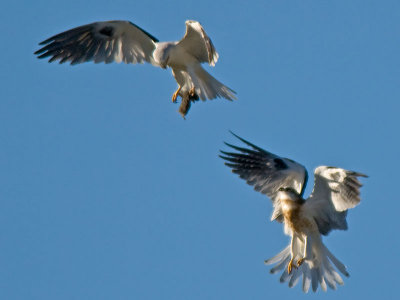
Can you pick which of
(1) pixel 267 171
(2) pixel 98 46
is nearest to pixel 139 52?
(2) pixel 98 46

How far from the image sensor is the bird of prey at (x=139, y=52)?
1124 centimetres

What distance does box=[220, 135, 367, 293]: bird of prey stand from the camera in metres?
9.43

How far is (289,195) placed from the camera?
32.3 feet

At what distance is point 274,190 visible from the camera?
10.3 m

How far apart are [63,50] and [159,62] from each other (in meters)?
1.52

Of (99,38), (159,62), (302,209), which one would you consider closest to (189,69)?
(159,62)

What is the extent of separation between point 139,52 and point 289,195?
131 inches

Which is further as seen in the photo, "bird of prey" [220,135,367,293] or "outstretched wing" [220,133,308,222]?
"outstretched wing" [220,133,308,222]

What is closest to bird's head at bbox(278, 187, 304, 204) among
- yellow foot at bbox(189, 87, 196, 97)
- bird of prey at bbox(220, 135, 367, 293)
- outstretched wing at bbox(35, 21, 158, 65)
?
bird of prey at bbox(220, 135, 367, 293)

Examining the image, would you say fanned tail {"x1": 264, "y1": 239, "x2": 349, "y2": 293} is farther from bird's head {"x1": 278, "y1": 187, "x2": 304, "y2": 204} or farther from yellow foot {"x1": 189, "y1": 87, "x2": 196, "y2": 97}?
yellow foot {"x1": 189, "y1": 87, "x2": 196, "y2": 97}

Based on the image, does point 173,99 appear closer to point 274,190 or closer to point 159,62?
point 159,62

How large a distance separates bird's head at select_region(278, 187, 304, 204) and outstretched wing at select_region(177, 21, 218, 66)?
1793mm

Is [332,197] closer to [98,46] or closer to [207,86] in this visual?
[207,86]

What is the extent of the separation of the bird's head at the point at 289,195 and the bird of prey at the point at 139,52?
175 cm
